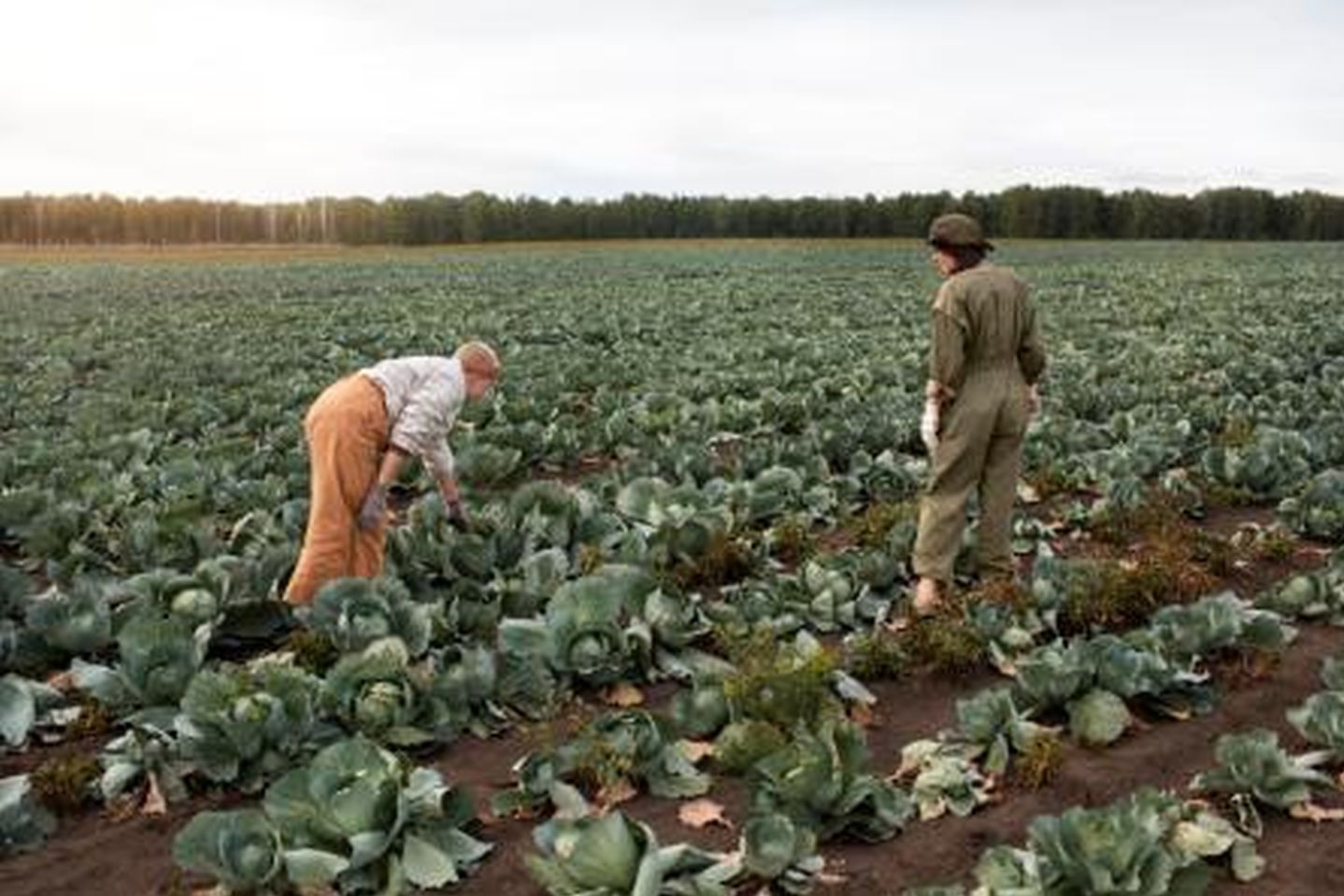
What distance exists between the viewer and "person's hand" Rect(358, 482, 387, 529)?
298 inches

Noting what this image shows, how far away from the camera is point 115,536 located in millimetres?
9625

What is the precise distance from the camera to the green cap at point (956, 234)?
7434 millimetres

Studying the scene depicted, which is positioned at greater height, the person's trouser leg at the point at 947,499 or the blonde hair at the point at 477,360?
the blonde hair at the point at 477,360

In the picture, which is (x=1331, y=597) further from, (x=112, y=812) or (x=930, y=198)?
(x=930, y=198)

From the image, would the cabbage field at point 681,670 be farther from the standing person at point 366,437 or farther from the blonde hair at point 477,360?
the blonde hair at point 477,360

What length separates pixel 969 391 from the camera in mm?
7727

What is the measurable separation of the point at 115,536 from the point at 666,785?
548cm

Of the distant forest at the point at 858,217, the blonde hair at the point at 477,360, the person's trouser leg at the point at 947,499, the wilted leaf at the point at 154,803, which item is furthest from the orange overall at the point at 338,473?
the distant forest at the point at 858,217

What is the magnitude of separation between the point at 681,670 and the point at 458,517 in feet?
6.81

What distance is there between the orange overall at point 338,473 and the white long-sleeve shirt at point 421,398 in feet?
0.29

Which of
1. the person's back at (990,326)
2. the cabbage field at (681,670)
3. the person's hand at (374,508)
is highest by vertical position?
the person's back at (990,326)

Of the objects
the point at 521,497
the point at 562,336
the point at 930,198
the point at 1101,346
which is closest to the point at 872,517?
the point at 521,497

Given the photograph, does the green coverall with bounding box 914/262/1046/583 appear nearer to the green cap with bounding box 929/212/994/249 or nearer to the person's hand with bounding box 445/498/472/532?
the green cap with bounding box 929/212/994/249

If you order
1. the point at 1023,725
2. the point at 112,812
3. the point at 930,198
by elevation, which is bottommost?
the point at 112,812
